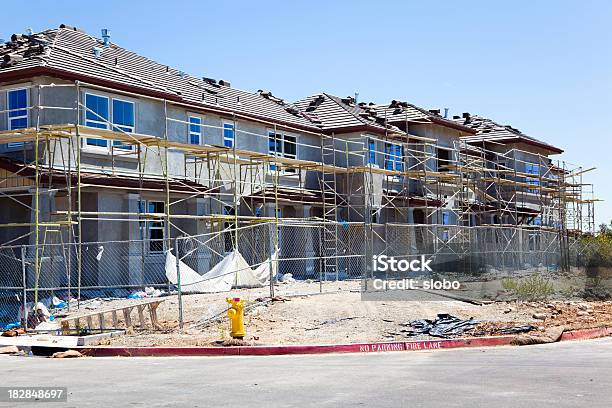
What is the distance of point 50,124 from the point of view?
2597 cm

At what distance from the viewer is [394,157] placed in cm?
4203

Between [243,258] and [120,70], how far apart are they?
307 inches

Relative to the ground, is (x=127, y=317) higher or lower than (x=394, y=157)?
lower

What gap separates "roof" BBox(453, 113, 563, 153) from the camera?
2034 inches

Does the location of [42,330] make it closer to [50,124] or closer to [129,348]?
[129,348]

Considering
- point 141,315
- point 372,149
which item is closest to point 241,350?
point 141,315

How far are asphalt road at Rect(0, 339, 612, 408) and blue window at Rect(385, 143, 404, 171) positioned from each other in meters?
24.7

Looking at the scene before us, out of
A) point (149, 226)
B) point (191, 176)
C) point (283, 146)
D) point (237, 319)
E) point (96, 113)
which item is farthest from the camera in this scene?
point (283, 146)

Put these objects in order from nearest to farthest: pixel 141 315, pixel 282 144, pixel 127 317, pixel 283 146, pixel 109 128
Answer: pixel 127 317 < pixel 141 315 < pixel 109 128 < pixel 282 144 < pixel 283 146

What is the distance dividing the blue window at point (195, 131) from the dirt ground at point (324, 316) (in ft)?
26.0

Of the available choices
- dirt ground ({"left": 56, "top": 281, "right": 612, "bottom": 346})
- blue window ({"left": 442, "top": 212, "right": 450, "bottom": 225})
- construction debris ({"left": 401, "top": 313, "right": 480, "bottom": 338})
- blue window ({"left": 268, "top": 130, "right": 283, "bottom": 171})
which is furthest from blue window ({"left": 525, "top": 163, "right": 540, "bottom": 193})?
construction debris ({"left": 401, "top": 313, "right": 480, "bottom": 338})
